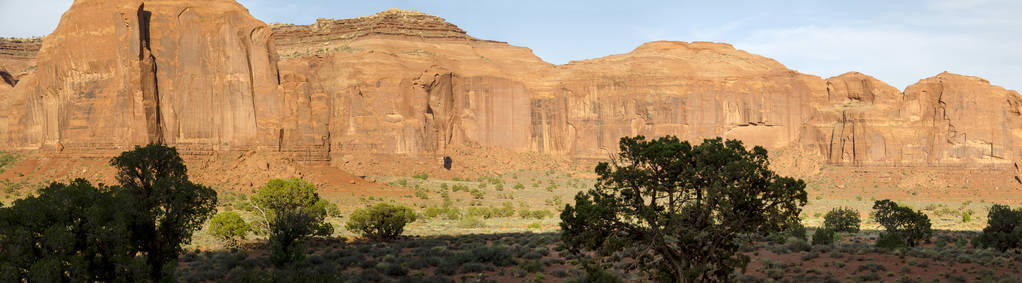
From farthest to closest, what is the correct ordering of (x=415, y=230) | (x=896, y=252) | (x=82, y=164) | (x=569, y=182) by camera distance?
(x=569, y=182)
(x=82, y=164)
(x=415, y=230)
(x=896, y=252)

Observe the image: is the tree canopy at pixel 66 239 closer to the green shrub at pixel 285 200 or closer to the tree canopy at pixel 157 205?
the tree canopy at pixel 157 205

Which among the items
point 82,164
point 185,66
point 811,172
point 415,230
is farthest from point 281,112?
point 811,172

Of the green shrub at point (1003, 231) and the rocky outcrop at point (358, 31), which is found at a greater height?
the rocky outcrop at point (358, 31)

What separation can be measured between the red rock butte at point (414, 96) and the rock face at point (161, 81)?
0.09 meters

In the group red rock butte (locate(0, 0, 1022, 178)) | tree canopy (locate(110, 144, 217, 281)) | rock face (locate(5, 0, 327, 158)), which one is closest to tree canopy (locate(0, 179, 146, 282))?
tree canopy (locate(110, 144, 217, 281))

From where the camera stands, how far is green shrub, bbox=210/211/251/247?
90.4ft

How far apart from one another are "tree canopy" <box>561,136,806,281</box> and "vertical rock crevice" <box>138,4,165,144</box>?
37542 millimetres

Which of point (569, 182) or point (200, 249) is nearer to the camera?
point (200, 249)

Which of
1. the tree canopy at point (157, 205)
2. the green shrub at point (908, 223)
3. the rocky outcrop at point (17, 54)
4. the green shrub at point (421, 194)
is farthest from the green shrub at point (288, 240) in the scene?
the rocky outcrop at point (17, 54)

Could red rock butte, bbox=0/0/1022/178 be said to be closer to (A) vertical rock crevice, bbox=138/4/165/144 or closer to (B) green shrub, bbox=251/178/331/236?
(A) vertical rock crevice, bbox=138/4/165/144

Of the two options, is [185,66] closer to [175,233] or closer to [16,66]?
[175,233]

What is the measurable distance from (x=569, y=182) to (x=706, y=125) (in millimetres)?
19341

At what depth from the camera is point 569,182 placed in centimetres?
7875

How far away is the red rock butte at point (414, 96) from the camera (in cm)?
4606
